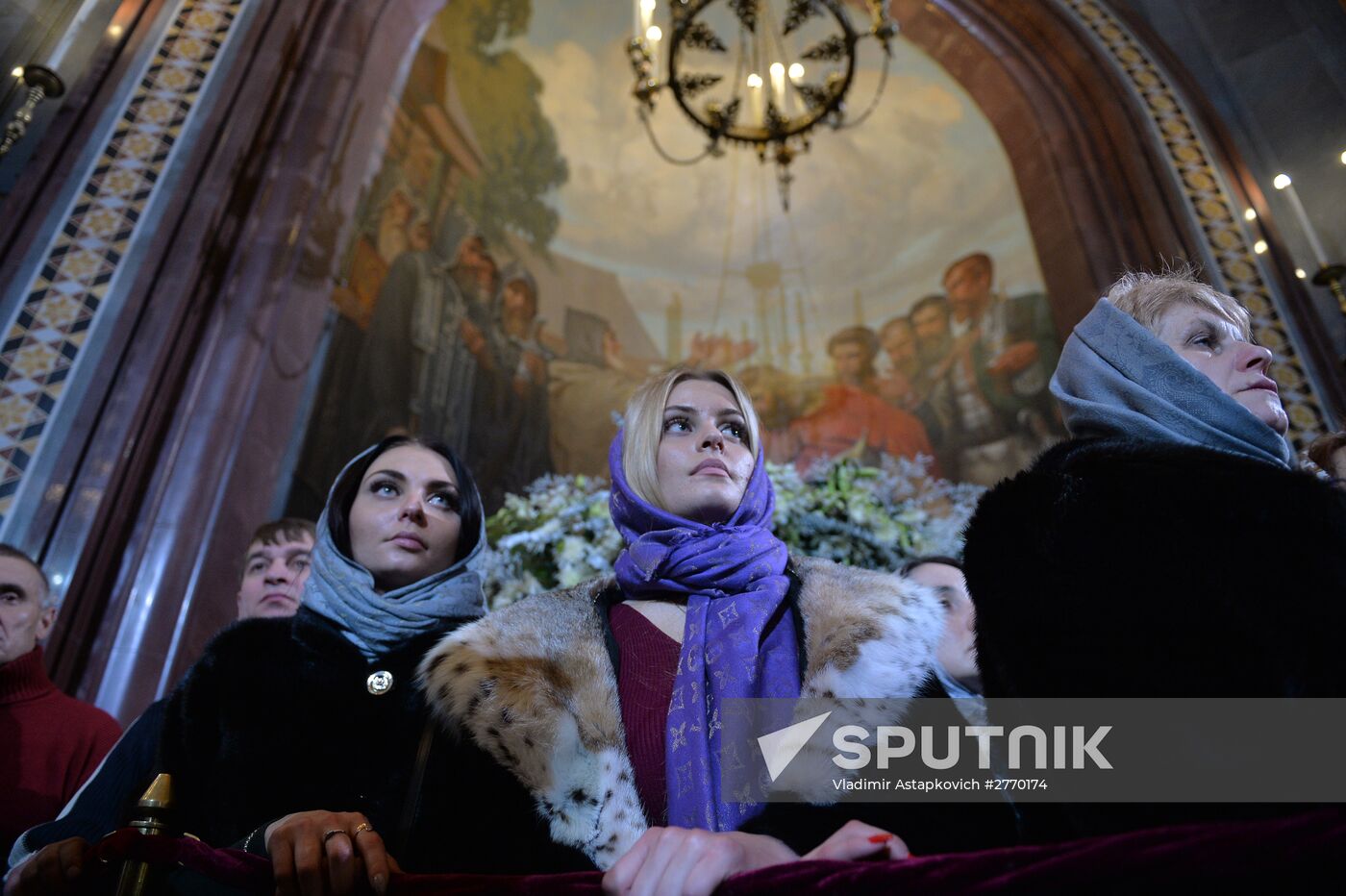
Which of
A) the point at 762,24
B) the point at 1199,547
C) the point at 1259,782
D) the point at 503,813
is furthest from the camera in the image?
the point at 762,24

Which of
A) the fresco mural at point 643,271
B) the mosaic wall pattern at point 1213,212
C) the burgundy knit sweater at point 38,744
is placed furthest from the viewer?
the fresco mural at point 643,271

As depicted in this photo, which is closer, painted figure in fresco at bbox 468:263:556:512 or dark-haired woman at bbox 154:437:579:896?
dark-haired woman at bbox 154:437:579:896

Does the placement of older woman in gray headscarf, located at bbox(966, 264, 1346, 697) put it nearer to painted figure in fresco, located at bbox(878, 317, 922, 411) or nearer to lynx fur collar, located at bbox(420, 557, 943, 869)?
lynx fur collar, located at bbox(420, 557, 943, 869)

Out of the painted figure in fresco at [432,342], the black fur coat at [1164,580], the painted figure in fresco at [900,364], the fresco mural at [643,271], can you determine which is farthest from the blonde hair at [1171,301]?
the painted figure in fresco at [900,364]

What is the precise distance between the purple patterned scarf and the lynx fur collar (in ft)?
0.22

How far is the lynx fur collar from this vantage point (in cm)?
122

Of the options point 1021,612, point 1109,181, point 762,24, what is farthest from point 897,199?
point 1021,612

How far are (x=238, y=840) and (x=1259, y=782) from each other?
148cm

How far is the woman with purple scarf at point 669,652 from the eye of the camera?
1.22 meters

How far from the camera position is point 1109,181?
5.83 meters

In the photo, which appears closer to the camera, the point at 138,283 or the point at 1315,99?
the point at 138,283

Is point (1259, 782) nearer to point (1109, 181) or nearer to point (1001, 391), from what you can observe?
point (1109, 181)

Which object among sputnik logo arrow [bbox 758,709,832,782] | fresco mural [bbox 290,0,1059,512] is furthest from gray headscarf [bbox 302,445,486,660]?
fresco mural [bbox 290,0,1059,512]
